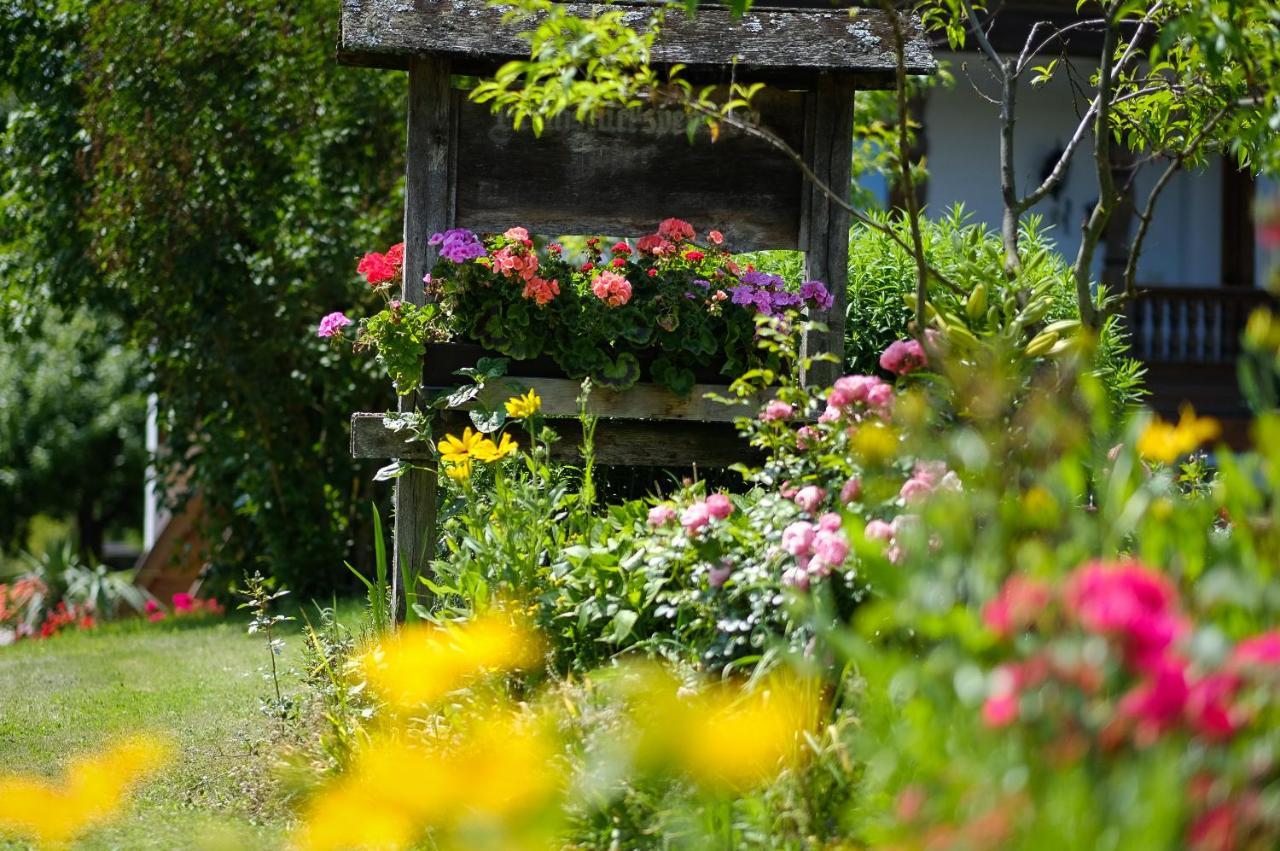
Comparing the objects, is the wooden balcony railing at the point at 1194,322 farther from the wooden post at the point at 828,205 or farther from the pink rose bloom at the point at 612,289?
the pink rose bloom at the point at 612,289

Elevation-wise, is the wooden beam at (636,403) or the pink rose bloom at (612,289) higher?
the pink rose bloom at (612,289)

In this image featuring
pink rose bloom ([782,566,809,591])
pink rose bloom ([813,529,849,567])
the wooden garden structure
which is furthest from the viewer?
the wooden garden structure

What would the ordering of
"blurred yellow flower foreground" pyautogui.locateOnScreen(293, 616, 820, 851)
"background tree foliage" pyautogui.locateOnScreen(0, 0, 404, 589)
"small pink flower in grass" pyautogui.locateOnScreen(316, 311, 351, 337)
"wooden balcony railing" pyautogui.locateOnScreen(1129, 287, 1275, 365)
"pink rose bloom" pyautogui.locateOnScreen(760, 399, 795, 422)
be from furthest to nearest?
"wooden balcony railing" pyautogui.locateOnScreen(1129, 287, 1275, 365), "background tree foliage" pyautogui.locateOnScreen(0, 0, 404, 589), "small pink flower in grass" pyautogui.locateOnScreen(316, 311, 351, 337), "pink rose bloom" pyautogui.locateOnScreen(760, 399, 795, 422), "blurred yellow flower foreground" pyautogui.locateOnScreen(293, 616, 820, 851)

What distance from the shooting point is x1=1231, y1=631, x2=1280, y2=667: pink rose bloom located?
186 centimetres

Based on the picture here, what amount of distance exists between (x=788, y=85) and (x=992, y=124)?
7853 millimetres

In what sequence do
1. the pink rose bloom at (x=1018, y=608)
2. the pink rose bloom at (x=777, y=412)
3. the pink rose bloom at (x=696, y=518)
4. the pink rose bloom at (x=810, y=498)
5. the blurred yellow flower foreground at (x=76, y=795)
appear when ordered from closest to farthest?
the pink rose bloom at (x=1018, y=608) → the blurred yellow flower foreground at (x=76, y=795) → the pink rose bloom at (x=810, y=498) → the pink rose bloom at (x=696, y=518) → the pink rose bloom at (x=777, y=412)

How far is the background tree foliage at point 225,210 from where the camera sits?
8680 millimetres

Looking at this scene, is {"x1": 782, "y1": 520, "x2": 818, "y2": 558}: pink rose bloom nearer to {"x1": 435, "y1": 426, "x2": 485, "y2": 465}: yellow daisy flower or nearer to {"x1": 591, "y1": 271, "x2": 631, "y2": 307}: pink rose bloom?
{"x1": 435, "y1": 426, "x2": 485, "y2": 465}: yellow daisy flower

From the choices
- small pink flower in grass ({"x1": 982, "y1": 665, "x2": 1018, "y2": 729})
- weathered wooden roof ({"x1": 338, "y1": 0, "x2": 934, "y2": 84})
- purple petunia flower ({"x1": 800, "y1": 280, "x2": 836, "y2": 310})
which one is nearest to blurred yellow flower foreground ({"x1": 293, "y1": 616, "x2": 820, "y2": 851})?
small pink flower in grass ({"x1": 982, "y1": 665, "x2": 1018, "y2": 729})

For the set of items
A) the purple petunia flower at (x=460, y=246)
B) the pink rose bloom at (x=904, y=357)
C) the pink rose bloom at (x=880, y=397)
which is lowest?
the pink rose bloom at (x=880, y=397)

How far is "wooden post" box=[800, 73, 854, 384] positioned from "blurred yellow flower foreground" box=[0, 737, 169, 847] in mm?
2520

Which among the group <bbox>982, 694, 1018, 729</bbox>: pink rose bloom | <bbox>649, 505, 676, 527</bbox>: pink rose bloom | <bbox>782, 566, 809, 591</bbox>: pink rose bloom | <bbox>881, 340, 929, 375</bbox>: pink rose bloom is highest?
<bbox>881, 340, 929, 375</bbox>: pink rose bloom

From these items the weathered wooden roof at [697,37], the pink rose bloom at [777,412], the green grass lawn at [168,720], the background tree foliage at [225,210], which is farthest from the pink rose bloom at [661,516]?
the background tree foliage at [225,210]

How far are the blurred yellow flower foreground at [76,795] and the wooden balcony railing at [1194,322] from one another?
Answer: 9732 mm
